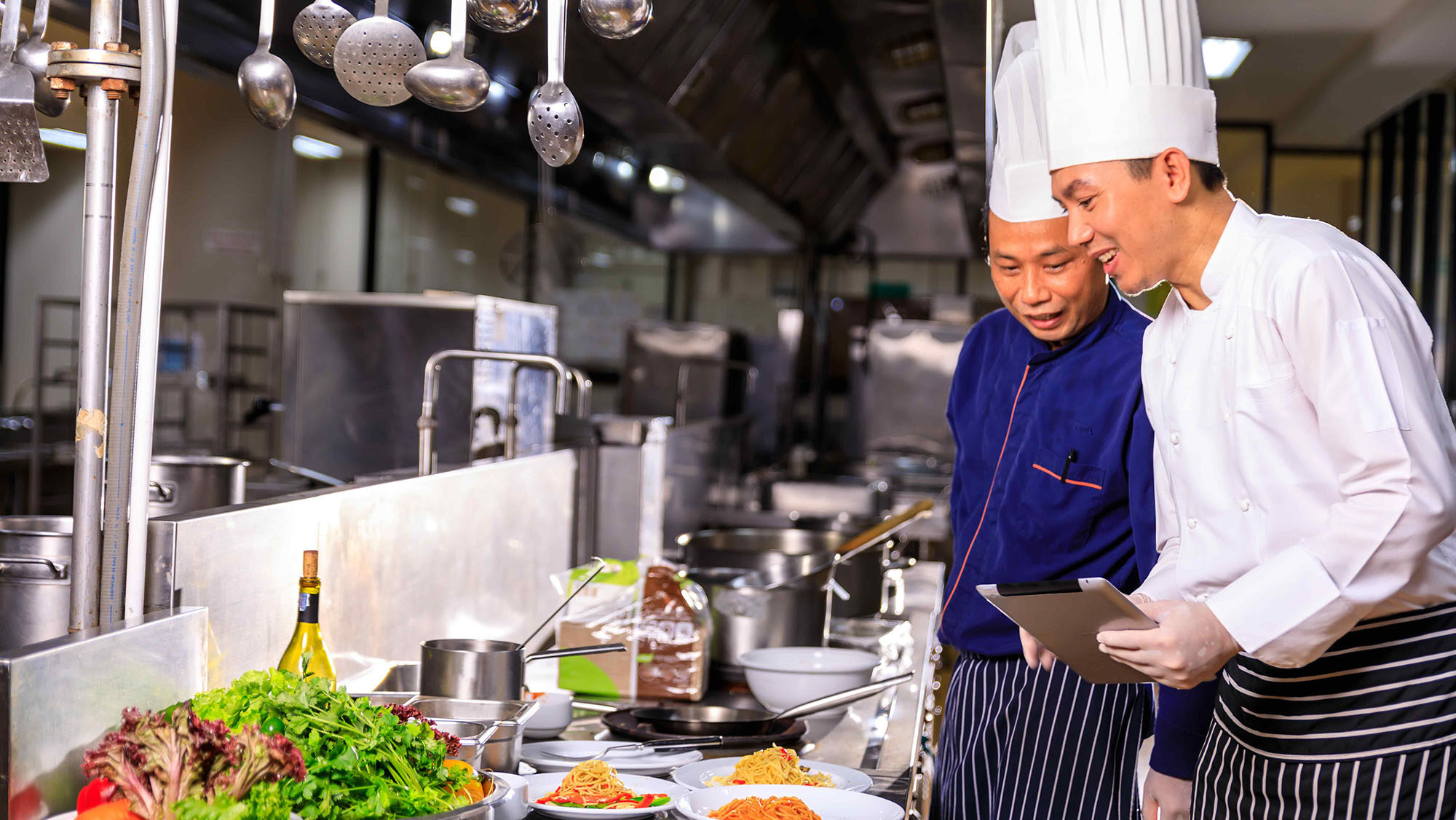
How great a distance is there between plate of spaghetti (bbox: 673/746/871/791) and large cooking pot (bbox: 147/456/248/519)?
114cm

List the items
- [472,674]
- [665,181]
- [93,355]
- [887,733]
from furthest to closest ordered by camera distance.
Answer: [665,181], [887,733], [472,674], [93,355]

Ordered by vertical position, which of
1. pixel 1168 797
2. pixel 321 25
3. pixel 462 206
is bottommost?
pixel 1168 797

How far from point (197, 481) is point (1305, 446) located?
5.84ft

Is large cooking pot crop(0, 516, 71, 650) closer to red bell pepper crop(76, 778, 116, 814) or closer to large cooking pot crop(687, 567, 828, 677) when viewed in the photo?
red bell pepper crop(76, 778, 116, 814)

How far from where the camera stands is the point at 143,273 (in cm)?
110

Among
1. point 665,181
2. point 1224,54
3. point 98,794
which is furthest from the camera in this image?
point 665,181

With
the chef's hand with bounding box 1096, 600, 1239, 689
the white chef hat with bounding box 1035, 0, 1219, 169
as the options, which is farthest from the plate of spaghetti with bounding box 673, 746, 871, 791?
the white chef hat with bounding box 1035, 0, 1219, 169

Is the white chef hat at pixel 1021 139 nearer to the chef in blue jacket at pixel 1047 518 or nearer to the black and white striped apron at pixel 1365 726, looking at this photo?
the chef in blue jacket at pixel 1047 518

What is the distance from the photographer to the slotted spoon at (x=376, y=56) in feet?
4.12

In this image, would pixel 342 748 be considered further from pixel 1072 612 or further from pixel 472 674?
pixel 1072 612

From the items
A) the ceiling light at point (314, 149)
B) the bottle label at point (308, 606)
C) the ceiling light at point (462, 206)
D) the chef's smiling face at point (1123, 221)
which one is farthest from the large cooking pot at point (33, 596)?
the ceiling light at point (462, 206)

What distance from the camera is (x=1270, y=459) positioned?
1.26m

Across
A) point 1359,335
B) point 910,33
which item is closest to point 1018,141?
point 1359,335

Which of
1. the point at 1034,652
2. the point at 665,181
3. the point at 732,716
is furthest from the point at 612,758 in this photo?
the point at 665,181
